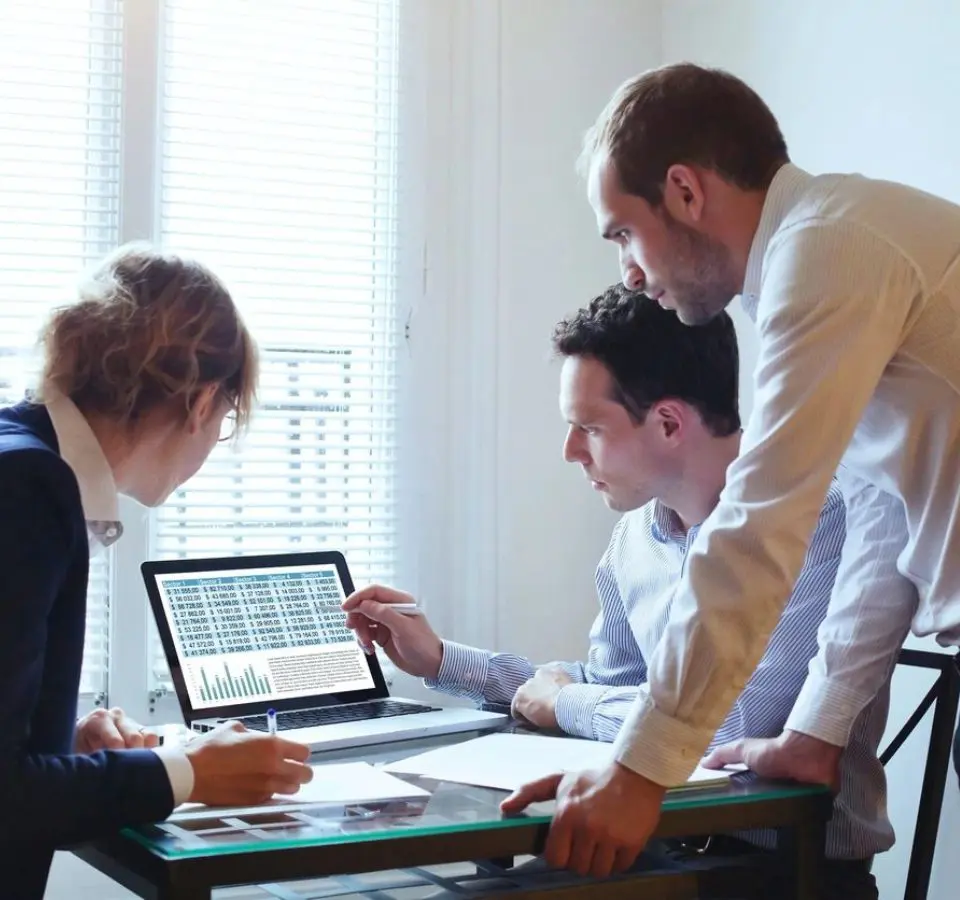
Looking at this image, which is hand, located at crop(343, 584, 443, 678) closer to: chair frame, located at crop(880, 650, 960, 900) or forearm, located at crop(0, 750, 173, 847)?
chair frame, located at crop(880, 650, 960, 900)

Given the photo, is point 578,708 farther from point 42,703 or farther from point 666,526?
point 42,703

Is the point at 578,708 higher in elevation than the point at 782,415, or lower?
lower

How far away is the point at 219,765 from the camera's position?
123 centimetres

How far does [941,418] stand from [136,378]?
85 centimetres

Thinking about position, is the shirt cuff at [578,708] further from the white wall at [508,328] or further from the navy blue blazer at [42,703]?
the white wall at [508,328]

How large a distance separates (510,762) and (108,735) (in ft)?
1.56

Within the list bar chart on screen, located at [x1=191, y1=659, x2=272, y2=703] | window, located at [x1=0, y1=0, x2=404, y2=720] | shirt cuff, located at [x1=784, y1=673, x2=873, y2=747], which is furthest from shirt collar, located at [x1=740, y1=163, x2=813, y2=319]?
window, located at [x1=0, y1=0, x2=404, y2=720]

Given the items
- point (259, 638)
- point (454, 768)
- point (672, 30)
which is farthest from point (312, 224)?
point (454, 768)

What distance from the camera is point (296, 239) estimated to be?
2787 millimetres

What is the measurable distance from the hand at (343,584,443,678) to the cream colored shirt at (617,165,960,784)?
2.22 ft

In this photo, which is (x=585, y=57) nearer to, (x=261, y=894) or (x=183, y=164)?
(x=183, y=164)

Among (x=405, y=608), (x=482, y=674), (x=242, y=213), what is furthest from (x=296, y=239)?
(x=482, y=674)

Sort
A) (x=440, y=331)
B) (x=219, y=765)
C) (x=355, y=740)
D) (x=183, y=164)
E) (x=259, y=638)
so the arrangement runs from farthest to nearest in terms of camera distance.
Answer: (x=440, y=331) → (x=183, y=164) → (x=259, y=638) → (x=355, y=740) → (x=219, y=765)

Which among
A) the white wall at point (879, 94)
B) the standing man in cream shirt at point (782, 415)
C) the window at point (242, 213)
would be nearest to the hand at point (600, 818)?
the standing man in cream shirt at point (782, 415)
